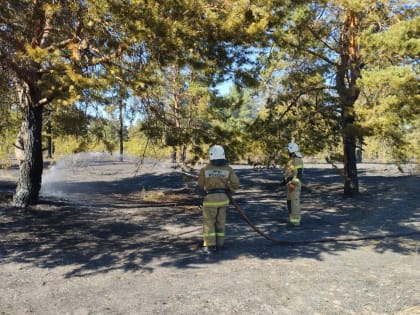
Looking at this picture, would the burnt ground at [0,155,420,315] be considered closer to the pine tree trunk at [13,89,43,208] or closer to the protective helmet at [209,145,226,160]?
the pine tree trunk at [13,89,43,208]

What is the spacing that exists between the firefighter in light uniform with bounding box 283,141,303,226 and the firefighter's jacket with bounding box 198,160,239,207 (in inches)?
88.2

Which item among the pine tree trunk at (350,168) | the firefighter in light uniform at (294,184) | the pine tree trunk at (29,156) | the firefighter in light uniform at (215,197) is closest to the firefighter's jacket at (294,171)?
the firefighter in light uniform at (294,184)

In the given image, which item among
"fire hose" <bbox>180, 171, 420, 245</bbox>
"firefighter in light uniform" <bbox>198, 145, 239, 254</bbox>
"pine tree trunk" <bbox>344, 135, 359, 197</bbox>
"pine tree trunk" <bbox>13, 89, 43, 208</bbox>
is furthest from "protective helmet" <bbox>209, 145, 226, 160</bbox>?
"pine tree trunk" <bbox>344, 135, 359, 197</bbox>

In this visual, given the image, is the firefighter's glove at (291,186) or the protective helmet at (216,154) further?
the firefighter's glove at (291,186)

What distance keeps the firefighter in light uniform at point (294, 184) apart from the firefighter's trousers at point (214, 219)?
95.7 inches

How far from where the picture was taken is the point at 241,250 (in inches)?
266

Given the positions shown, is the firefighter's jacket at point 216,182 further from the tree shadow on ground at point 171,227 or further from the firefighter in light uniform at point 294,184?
the firefighter in light uniform at point 294,184

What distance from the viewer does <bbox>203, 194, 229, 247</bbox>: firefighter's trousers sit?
6.53m

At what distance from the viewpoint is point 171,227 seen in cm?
848

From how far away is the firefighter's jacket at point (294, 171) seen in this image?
28.7ft

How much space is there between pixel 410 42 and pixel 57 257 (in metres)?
8.51

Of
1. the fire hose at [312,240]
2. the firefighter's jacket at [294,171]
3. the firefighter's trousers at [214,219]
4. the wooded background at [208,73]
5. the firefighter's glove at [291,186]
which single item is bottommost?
the fire hose at [312,240]

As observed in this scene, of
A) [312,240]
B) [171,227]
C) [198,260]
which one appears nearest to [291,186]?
[312,240]

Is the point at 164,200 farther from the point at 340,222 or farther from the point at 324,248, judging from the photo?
the point at 324,248
